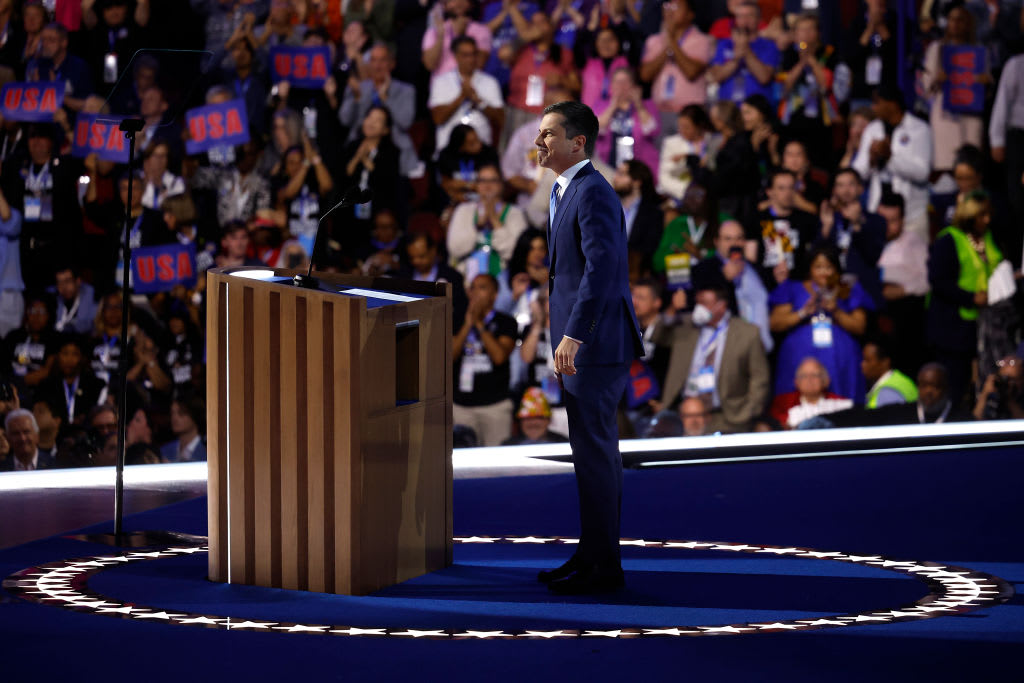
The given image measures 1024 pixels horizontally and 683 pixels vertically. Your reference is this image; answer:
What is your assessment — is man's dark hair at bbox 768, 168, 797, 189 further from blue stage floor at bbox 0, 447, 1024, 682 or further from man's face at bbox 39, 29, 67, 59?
man's face at bbox 39, 29, 67, 59

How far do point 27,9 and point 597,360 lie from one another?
4259 millimetres

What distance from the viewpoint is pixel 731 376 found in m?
8.40

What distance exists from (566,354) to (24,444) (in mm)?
3786

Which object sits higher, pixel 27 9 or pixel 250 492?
pixel 27 9

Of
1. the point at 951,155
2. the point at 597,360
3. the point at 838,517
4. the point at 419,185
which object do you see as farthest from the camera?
the point at 951,155

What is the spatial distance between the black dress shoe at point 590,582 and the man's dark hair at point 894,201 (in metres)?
4.98

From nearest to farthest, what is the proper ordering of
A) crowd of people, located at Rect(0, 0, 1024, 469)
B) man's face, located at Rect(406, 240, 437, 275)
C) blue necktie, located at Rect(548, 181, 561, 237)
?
blue necktie, located at Rect(548, 181, 561, 237), crowd of people, located at Rect(0, 0, 1024, 469), man's face, located at Rect(406, 240, 437, 275)

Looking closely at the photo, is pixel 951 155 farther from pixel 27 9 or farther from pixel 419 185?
pixel 27 9

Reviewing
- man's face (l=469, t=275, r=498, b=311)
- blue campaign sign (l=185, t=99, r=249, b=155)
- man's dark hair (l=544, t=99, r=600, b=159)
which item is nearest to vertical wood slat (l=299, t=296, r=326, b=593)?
man's dark hair (l=544, t=99, r=600, b=159)

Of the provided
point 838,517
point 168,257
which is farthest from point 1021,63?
point 168,257

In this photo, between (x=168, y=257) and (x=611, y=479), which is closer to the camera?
(x=611, y=479)

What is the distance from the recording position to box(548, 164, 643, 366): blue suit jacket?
14.2 ft

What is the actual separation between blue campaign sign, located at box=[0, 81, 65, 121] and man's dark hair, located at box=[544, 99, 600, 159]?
12.1ft

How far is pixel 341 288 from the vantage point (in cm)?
453
